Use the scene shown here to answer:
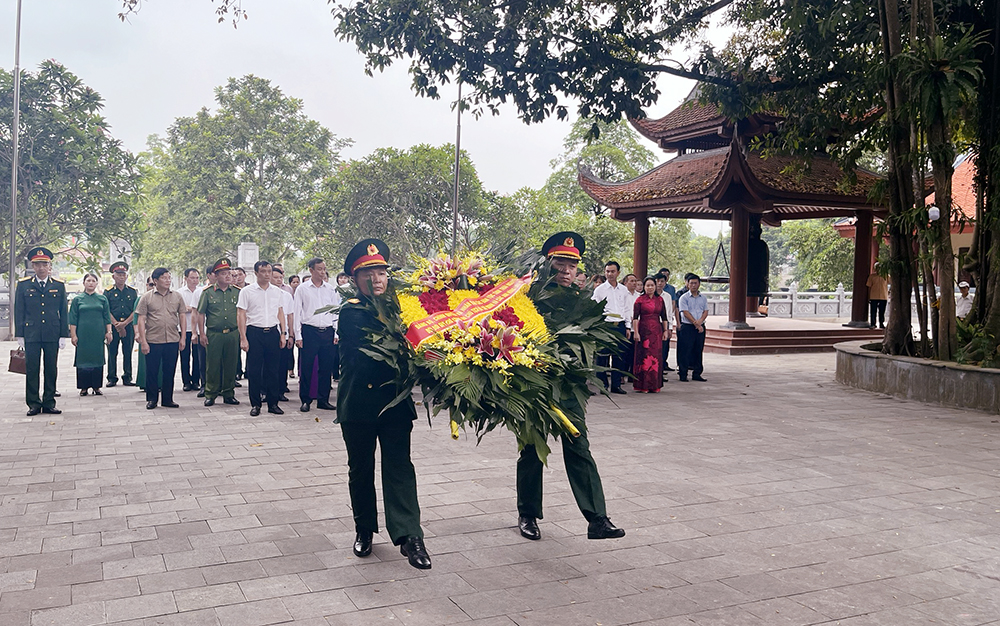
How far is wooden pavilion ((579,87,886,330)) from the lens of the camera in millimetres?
17141

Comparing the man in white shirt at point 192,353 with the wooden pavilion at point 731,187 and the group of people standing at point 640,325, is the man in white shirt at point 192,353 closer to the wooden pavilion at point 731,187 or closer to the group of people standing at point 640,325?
the group of people standing at point 640,325

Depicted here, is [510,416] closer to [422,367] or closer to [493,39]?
[422,367]

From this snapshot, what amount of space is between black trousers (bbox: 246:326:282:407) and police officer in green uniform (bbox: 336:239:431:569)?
5.01 metres

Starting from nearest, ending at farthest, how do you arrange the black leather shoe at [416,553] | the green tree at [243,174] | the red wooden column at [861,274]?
the black leather shoe at [416,553], the red wooden column at [861,274], the green tree at [243,174]

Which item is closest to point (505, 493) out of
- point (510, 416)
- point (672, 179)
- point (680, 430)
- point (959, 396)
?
point (510, 416)

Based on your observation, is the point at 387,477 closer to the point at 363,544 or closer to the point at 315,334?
the point at 363,544

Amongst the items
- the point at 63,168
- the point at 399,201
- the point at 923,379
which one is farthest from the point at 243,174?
the point at 923,379

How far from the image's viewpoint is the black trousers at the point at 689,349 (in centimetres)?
1264

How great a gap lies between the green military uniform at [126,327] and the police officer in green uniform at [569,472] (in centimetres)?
836

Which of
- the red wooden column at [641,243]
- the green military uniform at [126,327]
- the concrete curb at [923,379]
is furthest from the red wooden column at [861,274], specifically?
the green military uniform at [126,327]

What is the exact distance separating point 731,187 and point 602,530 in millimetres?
14051

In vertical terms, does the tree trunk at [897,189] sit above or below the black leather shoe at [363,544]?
above

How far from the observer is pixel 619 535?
4242 mm

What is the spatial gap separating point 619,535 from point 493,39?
368 inches
